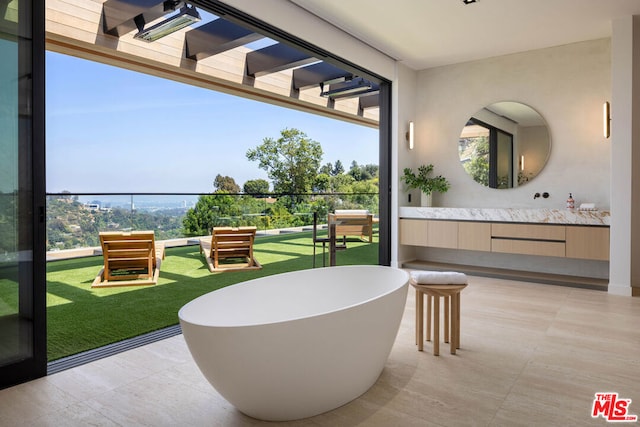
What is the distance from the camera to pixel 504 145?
558cm

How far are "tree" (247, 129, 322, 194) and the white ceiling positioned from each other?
6.67 meters

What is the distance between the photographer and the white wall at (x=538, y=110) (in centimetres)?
498

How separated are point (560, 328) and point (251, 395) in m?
2.57

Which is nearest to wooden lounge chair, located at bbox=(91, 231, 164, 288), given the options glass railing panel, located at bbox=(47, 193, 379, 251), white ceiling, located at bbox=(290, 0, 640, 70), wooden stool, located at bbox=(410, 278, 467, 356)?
glass railing panel, located at bbox=(47, 193, 379, 251)

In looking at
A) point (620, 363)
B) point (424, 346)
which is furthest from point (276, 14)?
point (620, 363)

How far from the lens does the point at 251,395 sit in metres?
1.89

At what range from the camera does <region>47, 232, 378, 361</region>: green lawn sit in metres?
3.24

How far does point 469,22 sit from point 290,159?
25.9 feet

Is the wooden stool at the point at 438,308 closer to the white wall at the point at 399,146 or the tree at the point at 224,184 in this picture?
the white wall at the point at 399,146

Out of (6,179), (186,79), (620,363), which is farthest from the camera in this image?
(186,79)

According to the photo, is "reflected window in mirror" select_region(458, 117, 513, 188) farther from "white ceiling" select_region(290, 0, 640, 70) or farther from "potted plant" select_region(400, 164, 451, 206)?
"white ceiling" select_region(290, 0, 640, 70)

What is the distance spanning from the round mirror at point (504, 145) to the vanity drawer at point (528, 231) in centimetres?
72

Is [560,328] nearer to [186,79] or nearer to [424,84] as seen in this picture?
[424,84]

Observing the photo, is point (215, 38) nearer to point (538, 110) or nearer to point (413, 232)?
point (413, 232)
